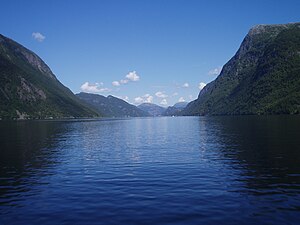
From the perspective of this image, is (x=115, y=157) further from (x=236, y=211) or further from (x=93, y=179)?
(x=236, y=211)

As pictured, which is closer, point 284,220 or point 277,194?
point 284,220

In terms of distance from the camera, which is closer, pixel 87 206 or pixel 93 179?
pixel 87 206

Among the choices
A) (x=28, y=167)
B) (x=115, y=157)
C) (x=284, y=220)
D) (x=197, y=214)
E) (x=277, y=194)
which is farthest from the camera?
(x=115, y=157)

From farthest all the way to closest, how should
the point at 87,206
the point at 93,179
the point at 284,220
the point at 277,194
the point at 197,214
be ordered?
the point at 93,179 → the point at 277,194 → the point at 87,206 → the point at 197,214 → the point at 284,220

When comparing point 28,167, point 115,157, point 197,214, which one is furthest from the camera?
point 115,157

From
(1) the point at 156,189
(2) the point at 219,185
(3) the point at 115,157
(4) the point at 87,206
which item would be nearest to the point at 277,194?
(2) the point at 219,185

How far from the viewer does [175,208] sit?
24.5 m

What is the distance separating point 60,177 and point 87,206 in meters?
13.9

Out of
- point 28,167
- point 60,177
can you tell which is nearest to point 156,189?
point 60,177

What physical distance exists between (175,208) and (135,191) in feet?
22.7

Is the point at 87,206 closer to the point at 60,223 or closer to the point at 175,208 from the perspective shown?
the point at 60,223

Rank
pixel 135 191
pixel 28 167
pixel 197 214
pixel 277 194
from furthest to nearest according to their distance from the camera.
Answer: pixel 28 167
pixel 135 191
pixel 277 194
pixel 197 214

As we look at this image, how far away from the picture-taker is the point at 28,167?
147 ft

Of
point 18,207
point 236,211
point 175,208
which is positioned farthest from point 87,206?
point 236,211
